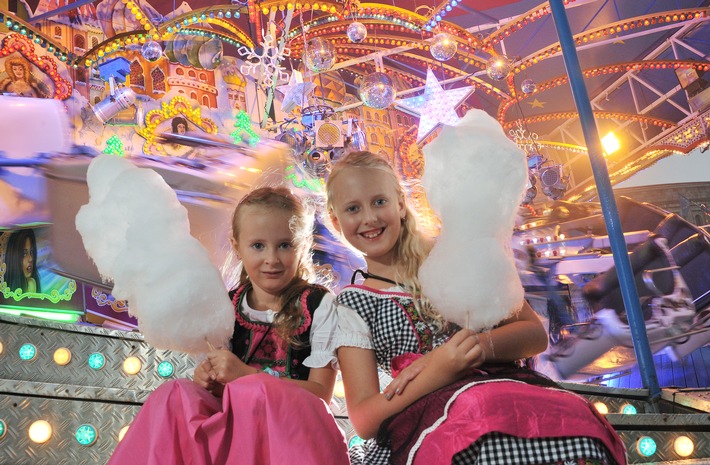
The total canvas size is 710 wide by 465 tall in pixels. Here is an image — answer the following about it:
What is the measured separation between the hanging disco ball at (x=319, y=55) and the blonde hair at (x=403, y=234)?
9.43 ft

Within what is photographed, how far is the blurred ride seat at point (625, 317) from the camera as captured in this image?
546cm

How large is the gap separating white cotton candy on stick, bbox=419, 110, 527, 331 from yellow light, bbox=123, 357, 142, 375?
1164 millimetres

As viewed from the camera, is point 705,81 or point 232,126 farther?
point 705,81

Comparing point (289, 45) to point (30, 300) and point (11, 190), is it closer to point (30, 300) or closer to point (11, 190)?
point (11, 190)

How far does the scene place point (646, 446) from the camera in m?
1.69

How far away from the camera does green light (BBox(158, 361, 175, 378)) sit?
198 centimetres

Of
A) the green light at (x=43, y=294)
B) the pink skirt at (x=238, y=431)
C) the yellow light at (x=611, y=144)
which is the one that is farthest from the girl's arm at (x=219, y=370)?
the yellow light at (x=611, y=144)

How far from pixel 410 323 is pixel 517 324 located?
0.24m

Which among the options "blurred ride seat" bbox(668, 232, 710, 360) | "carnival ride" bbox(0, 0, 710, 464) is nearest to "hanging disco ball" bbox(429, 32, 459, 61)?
"carnival ride" bbox(0, 0, 710, 464)

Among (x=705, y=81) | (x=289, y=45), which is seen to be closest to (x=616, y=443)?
(x=289, y=45)

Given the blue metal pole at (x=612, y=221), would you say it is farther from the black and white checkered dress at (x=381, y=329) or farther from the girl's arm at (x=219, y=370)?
the girl's arm at (x=219, y=370)

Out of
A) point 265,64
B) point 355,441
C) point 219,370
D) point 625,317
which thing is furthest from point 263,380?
point 625,317

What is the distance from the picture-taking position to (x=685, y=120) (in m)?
6.34

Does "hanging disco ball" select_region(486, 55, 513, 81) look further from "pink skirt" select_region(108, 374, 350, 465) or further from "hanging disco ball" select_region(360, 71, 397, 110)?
"pink skirt" select_region(108, 374, 350, 465)
